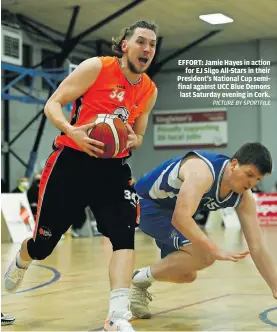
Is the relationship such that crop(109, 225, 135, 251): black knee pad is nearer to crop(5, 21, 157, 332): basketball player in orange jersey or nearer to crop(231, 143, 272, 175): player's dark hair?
crop(5, 21, 157, 332): basketball player in orange jersey

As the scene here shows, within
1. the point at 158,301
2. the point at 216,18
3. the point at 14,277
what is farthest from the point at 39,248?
the point at 216,18

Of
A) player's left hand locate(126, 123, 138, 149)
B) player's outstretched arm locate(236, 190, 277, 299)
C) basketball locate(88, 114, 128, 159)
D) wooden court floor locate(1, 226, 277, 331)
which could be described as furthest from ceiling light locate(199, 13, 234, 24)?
basketball locate(88, 114, 128, 159)

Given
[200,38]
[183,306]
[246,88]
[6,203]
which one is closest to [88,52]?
[200,38]

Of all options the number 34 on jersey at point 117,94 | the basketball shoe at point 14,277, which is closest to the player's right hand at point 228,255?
the number 34 on jersey at point 117,94

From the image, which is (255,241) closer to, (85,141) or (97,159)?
(97,159)

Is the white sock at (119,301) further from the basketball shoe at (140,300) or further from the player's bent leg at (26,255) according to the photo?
the basketball shoe at (140,300)

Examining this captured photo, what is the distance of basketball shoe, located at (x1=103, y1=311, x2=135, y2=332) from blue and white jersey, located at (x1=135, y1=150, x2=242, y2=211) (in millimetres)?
980

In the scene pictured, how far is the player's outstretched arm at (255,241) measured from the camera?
4.58m

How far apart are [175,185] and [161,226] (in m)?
0.43

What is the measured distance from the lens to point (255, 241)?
4.64 metres

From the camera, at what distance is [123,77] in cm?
439

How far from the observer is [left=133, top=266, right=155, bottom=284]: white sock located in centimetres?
501

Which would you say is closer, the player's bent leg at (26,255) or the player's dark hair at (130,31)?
the player's dark hair at (130,31)

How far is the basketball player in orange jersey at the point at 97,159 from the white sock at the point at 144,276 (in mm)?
773
